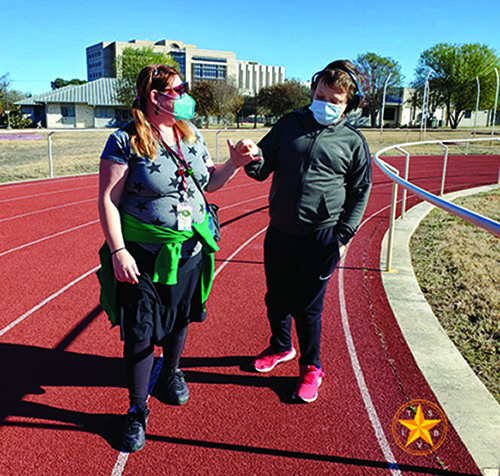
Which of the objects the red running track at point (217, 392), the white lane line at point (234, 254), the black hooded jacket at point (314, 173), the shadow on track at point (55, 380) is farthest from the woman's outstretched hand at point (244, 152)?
the white lane line at point (234, 254)

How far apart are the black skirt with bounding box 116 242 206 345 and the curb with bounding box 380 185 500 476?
1.76 metres

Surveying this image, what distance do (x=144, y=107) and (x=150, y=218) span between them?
22.6 inches

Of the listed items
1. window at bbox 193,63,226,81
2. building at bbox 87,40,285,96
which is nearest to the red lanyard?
building at bbox 87,40,285,96

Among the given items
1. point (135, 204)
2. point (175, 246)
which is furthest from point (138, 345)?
point (135, 204)

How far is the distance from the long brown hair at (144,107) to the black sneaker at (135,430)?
1398 millimetres

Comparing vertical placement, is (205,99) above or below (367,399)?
above

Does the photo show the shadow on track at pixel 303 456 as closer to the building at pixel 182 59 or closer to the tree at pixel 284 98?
the tree at pixel 284 98

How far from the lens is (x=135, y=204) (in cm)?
250

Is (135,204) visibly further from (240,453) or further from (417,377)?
(417,377)

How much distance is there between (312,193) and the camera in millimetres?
2832

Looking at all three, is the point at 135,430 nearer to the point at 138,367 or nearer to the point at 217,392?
the point at 138,367

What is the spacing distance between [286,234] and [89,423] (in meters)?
1.60

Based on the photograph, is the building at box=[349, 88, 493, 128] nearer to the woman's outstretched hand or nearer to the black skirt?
the woman's outstretched hand

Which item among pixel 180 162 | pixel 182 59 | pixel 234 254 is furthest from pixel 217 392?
pixel 182 59
